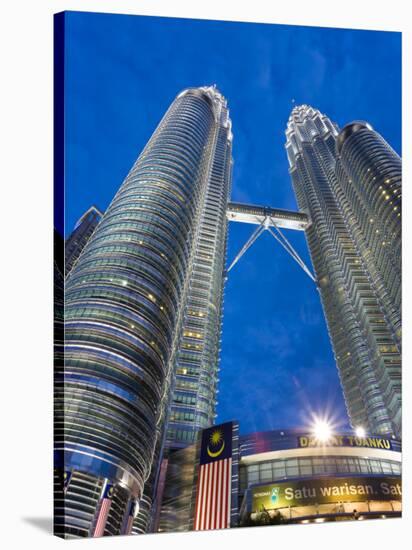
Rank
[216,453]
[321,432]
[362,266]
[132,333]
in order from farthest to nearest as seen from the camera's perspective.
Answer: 1. [362,266]
2. [321,432]
3. [132,333]
4. [216,453]

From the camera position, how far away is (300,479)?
4900cm

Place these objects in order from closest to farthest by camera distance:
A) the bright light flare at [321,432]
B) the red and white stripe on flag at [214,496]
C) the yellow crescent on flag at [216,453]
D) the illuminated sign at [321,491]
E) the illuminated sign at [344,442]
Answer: the illuminated sign at [321,491] < the red and white stripe on flag at [214,496] < the yellow crescent on flag at [216,453] < the illuminated sign at [344,442] < the bright light flare at [321,432]

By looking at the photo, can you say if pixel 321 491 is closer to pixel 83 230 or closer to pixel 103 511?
pixel 103 511

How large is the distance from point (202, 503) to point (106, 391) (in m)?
12.2

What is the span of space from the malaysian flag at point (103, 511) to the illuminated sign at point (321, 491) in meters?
13.1

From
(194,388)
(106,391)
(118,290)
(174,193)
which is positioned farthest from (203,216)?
(106,391)

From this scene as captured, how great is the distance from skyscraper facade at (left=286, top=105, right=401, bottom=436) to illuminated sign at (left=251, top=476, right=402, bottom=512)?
2834 centimetres

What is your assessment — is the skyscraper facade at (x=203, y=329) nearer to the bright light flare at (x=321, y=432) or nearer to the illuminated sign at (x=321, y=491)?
the bright light flare at (x=321, y=432)

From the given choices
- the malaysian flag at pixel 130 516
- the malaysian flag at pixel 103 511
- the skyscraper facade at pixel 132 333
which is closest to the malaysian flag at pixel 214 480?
the skyscraper facade at pixel 132 333

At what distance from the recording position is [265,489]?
46656mm

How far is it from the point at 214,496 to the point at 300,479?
7.92m

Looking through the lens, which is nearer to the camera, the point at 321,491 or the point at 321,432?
the point at 321,491

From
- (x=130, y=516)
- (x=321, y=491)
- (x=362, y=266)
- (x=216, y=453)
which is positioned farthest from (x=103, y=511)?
(x=362, y=266)

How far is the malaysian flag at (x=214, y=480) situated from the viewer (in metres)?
44.4
